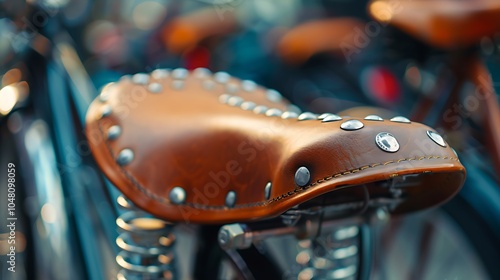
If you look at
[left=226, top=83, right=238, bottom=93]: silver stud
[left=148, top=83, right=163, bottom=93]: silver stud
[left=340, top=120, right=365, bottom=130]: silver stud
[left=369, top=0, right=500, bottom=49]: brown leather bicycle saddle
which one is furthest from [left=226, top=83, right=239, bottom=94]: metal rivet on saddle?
[left=369, top=0, right=500, bottom=49]: brown leather bicycle saddle

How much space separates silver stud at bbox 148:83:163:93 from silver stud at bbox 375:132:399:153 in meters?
0.44

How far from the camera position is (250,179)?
0.72 m

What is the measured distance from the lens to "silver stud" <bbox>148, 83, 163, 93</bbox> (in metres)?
0.93

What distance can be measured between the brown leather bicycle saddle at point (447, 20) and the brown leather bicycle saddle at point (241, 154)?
512 millimetres

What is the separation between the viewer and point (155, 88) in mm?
933

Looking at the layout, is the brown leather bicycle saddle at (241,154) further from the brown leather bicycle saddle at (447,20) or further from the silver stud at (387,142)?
the brown leather bicycle saddle at (447,20)

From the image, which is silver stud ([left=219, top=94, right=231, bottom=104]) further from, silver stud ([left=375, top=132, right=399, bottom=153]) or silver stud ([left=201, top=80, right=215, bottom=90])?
silver stud ([left=375, top=132, right=399, bottom=153])

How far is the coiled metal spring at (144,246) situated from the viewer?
852 millimetres

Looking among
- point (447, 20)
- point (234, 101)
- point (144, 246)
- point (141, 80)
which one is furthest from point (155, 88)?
point (447, 20)

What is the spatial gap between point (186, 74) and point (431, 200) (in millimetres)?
477

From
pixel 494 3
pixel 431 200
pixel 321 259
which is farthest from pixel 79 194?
pixel 494 3

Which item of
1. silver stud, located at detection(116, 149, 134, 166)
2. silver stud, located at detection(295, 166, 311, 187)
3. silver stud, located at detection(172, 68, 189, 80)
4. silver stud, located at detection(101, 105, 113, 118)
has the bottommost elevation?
silver stud, located at detection(116, 149, 134, 166)

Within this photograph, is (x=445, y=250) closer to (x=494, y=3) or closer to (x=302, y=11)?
(x=494, y=3)

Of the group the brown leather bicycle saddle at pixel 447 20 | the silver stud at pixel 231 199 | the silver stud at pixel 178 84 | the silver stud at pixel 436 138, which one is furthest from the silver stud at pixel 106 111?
the brown leather bicycle saddle at pixel 447 20
